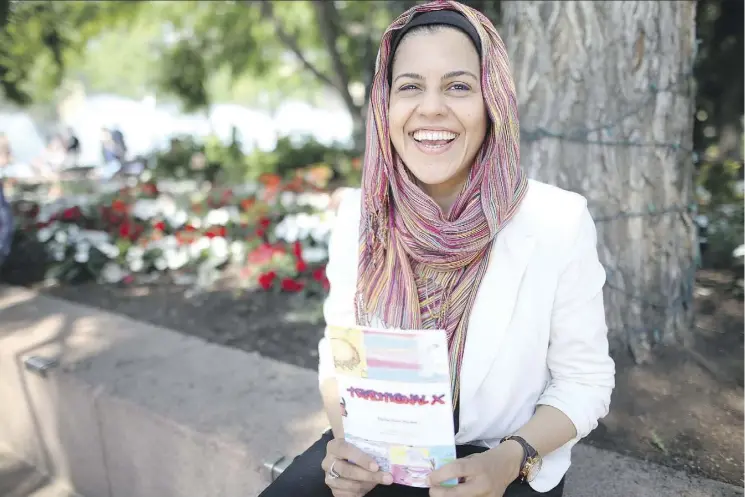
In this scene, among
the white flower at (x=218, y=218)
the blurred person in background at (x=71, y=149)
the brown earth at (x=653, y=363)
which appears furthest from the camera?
the blurred person in background at (x=71, y=149)

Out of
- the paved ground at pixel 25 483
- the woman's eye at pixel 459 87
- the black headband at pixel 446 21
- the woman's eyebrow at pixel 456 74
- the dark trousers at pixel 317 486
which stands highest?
the black headband at pixel 446 21

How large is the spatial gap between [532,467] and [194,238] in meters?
3.92

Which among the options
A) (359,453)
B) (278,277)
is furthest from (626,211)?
(278,277)

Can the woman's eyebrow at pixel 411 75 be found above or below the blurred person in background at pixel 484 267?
above

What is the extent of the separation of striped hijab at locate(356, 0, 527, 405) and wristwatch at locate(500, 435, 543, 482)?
0.18 m

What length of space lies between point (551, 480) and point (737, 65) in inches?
208

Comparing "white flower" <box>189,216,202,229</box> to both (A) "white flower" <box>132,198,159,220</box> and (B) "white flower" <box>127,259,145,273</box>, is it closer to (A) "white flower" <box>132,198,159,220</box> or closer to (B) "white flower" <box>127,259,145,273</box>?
(A) "white flower" <box>132,198,159,220</box>

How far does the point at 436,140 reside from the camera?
1.44 m

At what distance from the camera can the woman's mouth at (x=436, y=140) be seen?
1438 millimetres

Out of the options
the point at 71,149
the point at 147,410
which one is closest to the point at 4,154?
the point at 147,410

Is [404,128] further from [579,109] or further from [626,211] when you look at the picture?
[626,211]

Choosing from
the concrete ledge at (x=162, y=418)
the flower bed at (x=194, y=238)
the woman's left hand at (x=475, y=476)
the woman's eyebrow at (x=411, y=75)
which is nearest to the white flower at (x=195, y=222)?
the flower bed at (x=194, y=238)

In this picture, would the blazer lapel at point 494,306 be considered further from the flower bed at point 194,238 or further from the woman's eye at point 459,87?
the flower bed at point 194,238

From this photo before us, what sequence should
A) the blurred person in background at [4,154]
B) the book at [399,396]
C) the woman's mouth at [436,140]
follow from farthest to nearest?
Answer: the blurred person in background at [4,154], the woman's mouth at [436,140], the book at [399,396]
